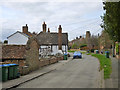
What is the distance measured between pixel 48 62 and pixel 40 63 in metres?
3.81

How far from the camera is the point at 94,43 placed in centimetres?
7756

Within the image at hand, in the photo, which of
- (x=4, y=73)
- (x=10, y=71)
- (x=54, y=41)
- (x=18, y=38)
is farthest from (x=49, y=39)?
(x=4, y=73)

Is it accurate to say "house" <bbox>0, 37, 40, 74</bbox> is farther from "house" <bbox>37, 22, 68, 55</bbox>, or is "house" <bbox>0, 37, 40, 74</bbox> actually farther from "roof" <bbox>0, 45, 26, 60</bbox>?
"house" <bbox>37, 22, 68, 55</bbox>

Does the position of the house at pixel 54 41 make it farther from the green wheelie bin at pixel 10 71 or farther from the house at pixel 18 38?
the green wheelie bin at pixel 10 71

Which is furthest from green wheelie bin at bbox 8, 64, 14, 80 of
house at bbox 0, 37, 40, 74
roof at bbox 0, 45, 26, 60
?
roof at bbox 0, 45, 26, 60

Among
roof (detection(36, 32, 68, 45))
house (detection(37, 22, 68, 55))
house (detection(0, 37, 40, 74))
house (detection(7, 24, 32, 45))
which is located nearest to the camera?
house (detection(0, 37, 40, 74))

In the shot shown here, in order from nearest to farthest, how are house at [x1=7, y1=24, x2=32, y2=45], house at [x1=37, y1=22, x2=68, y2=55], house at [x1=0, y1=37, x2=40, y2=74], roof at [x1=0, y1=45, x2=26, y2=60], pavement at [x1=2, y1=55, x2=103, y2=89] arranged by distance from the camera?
pavement at [x1=2, y1=55, x2=103, y2=89], house at [x1=0, y1=37, x2=40, y2=74], roof at [x1=0, y1=45, x2=26, y2=60], house at [x1=7, y1=24, x2=32, y2=45], house at [x1=37, y1=22, x2=68, y2=55]

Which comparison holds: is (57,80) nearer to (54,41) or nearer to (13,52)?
(13,52)

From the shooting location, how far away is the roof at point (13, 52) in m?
17.8

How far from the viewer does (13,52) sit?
18406 mm

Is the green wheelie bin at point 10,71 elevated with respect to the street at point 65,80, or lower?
elevated

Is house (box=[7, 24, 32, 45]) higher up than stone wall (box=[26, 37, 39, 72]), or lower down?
higher up

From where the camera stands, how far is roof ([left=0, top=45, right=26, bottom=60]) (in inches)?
702

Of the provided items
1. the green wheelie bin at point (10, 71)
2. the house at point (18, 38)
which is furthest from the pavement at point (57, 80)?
the house at point (18, 38)
